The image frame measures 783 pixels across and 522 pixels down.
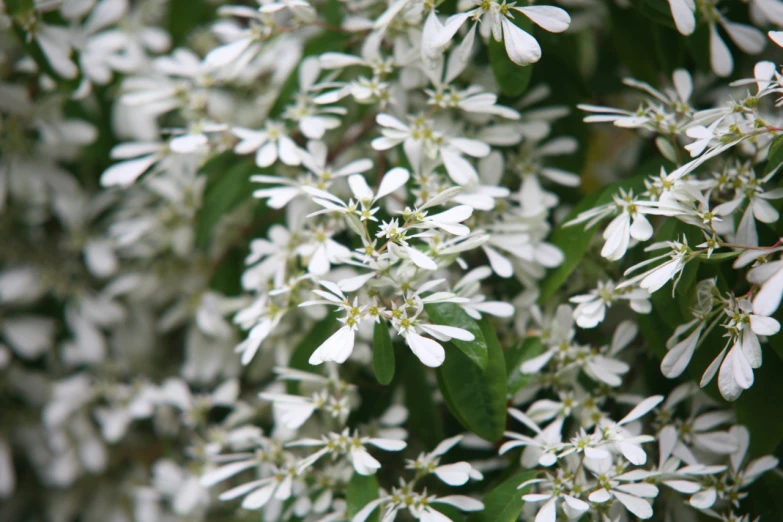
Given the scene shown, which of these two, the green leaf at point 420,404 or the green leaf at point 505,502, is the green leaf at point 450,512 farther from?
the green leaf at point 420,404

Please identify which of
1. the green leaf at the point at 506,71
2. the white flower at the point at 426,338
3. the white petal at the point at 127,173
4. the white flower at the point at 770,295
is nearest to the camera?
the white flower at the point at 770,295

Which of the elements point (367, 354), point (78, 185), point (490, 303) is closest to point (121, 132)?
point (78, 185)

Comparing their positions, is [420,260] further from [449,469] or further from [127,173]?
[127,173]

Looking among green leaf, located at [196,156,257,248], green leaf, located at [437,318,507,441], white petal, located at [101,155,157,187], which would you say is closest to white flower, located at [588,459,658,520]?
green leaf, located at [437,318,507,441]

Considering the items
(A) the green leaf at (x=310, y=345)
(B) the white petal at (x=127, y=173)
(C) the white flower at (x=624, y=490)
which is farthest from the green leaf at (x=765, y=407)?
(B) the white petal at (x=127, y=173)

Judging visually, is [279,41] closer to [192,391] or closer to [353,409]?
[353,409]

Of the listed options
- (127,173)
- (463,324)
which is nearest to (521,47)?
(463,324)
